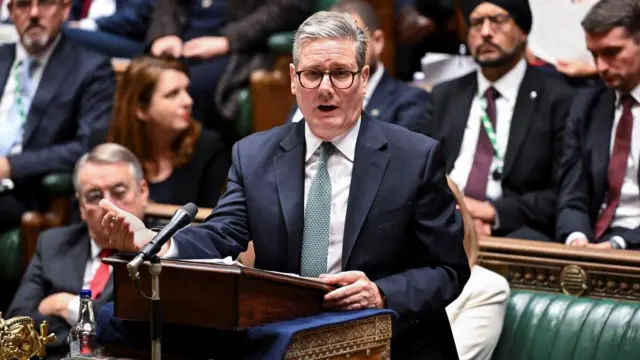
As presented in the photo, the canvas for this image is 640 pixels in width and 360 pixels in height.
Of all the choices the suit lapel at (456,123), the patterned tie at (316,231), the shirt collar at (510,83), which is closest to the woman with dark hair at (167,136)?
the suit lapel at (456,123)

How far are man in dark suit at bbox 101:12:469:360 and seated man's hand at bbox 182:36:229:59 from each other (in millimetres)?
2754

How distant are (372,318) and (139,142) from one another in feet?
8.20

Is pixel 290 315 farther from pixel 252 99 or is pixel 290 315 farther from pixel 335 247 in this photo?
pixel 252 99

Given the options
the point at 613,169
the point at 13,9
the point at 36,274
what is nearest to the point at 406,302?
the point at 613,169

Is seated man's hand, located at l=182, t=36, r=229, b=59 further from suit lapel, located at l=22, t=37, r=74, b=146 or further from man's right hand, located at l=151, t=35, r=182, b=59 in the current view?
suit lapel, located at l=22, t=37, r=74, b=146

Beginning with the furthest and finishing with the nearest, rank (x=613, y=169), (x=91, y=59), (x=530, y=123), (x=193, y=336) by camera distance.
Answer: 1. (x=91, y=59)
2. (x=530, y=123)
3. (x=613, y=169)
4. (x=193, y=336)

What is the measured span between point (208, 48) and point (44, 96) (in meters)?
0.75

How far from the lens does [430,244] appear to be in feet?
8.85

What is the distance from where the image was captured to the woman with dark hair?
15.9 feet

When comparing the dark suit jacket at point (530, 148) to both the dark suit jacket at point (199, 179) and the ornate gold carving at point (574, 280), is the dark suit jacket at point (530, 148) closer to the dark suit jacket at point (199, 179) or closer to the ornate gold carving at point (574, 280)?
the ornate gold carving at point (574, 280)

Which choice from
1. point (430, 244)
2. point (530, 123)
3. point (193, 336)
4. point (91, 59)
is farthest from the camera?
point (91, 59)

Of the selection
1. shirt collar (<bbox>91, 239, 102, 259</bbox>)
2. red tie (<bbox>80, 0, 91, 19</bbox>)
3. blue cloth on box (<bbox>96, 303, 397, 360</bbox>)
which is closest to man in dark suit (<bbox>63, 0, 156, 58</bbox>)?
red tie (<bbox>80, 0, 91, 19</bbox>)

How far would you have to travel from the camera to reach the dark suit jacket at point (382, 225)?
2.68 m

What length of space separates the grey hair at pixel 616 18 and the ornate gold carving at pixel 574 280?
856mm
